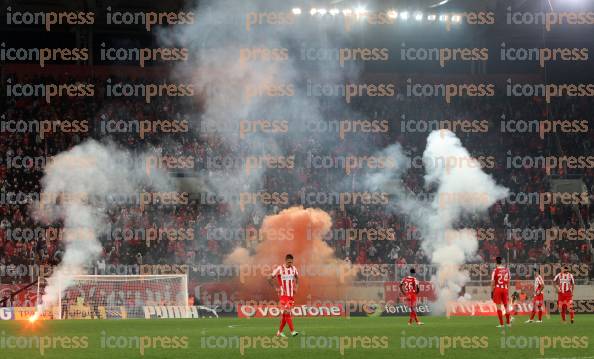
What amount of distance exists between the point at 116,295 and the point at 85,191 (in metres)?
5.96

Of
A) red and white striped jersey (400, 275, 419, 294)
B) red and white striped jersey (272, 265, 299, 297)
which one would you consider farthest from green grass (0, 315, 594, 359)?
red and white striped jersey (400, 275, 419, 294)

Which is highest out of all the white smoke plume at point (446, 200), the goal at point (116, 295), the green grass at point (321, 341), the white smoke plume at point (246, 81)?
the white smoke plume at point (246, 81)

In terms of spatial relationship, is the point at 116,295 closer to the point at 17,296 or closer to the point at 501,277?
the point at 17,296

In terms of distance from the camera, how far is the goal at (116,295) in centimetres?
3600

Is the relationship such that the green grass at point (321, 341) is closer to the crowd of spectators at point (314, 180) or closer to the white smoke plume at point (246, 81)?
the crowd of spectators at point (314, 180)

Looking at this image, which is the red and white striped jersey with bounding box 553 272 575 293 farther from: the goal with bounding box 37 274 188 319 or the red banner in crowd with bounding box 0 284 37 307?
the red banner in crowd with bounding box 0 284 37 307

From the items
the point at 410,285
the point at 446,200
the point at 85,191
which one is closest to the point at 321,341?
the point at 410,285

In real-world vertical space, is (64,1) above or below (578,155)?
above

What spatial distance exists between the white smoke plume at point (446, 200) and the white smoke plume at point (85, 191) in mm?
12057

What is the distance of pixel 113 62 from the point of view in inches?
1949

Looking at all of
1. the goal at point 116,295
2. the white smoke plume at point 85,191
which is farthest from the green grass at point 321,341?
the white smoke plume at point 85,191

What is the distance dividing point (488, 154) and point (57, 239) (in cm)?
2263

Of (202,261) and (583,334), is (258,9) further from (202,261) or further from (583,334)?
(583,334)

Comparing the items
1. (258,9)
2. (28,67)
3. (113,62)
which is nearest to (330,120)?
(258,9)
